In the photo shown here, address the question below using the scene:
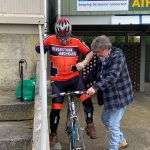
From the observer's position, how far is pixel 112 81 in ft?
15.8

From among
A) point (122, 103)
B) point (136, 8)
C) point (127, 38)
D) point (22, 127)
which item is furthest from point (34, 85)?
point (127, 38)

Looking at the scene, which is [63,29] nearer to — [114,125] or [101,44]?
[101,44]

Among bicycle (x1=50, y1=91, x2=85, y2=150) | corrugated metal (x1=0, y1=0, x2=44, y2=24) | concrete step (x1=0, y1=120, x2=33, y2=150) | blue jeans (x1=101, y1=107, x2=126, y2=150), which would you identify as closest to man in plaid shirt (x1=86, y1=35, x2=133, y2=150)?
blue jeans (x1=101, y1=107, x2=126, y2=150)

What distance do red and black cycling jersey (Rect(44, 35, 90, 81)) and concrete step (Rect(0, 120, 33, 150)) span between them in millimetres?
812

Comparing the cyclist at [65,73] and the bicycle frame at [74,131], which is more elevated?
the cyclist at [65,73]

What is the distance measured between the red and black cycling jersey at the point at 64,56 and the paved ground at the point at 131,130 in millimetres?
1126

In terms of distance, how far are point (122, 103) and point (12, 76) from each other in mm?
3262

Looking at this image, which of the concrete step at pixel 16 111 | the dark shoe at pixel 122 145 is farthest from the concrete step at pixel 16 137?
the dark shoe at pixel 122 145

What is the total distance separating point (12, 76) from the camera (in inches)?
303

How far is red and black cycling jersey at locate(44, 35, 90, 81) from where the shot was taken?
212 inches

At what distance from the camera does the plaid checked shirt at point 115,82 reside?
4875 millimetres

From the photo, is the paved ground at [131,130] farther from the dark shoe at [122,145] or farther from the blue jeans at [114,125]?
the blue jeans at [114,125]

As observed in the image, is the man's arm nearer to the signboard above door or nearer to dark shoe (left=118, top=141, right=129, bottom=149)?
dark shoe (left=118, top=141, right=129, bottom=149)

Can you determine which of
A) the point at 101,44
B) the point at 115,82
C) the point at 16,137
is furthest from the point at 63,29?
the point at 16,137
